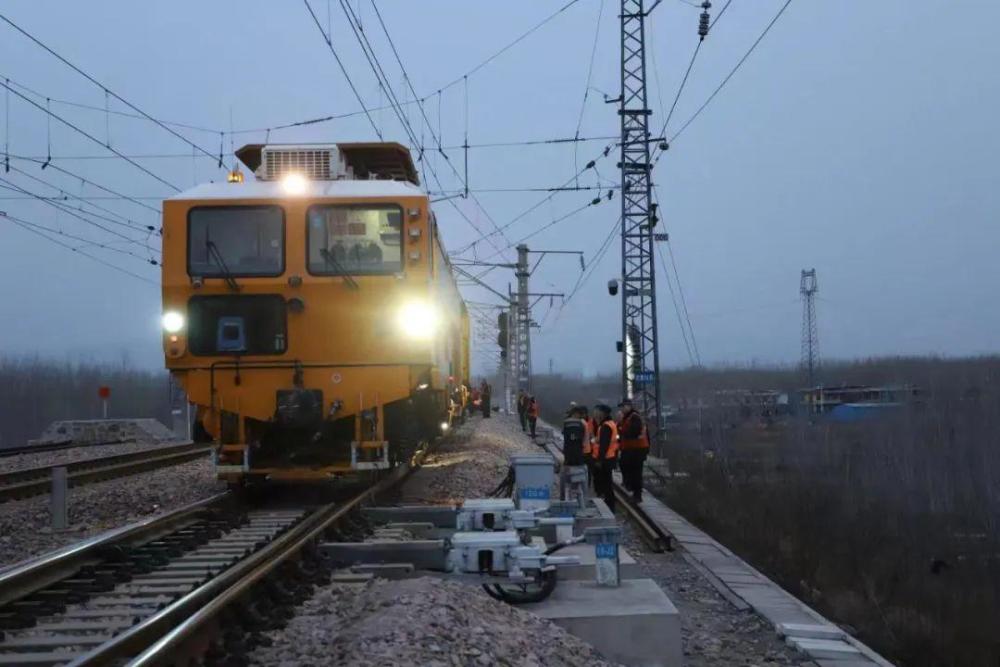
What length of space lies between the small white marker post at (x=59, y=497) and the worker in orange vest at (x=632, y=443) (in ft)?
25.9

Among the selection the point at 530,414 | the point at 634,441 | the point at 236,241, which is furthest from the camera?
the point at 530,414

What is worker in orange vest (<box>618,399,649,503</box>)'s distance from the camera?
53.3ft

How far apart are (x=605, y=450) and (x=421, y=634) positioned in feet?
32.4

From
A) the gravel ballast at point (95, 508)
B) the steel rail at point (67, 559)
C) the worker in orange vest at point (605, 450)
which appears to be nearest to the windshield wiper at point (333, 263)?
the steel rail at point (67, 559)

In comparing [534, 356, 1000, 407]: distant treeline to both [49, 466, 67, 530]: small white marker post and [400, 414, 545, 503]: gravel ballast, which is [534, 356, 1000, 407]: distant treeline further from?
[49, 466, 67, 530]: small white marker post

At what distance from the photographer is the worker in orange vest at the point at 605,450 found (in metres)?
15.4

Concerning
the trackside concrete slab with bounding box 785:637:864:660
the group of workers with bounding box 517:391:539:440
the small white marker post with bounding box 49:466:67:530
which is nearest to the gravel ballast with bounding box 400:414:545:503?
the small white marker post with bounding box 49:466:67:530

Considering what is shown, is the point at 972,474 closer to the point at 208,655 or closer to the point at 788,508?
the point at 788,508

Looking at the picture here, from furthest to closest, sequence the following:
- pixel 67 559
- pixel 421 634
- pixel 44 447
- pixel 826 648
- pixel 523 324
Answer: pixel 523 324
pixel 44 447
pixel 67 559
pixel 826 648
pixel 421 634

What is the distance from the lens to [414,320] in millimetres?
12789

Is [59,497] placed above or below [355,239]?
below

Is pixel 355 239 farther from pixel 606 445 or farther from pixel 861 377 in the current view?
pixel 861 377

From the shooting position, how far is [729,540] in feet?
53.4

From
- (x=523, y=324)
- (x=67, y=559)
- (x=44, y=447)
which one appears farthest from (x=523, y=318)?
(x=67, y=559)
